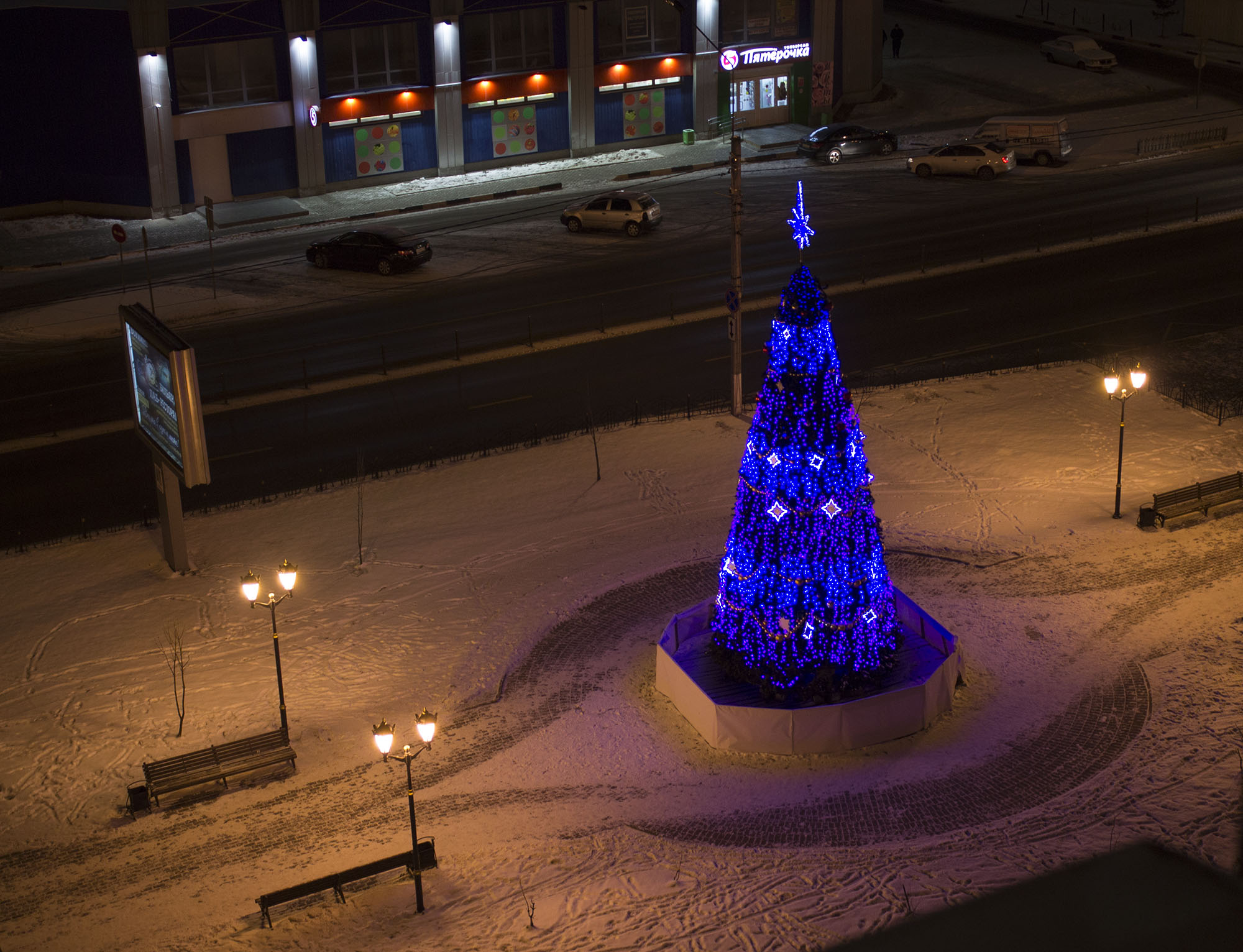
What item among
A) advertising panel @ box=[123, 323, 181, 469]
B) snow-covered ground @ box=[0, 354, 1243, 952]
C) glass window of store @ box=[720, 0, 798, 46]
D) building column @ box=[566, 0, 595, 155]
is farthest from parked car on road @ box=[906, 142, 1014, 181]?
advertising panel @ box=[123, 323, 181, 469]

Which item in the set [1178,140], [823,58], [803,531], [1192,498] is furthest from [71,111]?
[1178,140]

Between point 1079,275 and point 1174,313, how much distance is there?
3.46 meters

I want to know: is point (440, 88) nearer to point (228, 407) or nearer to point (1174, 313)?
point (228, 407)

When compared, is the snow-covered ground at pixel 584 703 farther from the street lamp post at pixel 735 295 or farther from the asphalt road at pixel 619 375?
the street lamp post at pixel 735 295

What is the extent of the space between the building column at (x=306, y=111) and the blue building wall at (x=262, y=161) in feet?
0.96

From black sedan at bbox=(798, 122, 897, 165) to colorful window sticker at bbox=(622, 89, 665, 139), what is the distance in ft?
19.1

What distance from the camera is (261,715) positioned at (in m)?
21.5

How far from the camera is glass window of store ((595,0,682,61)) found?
5269 cm

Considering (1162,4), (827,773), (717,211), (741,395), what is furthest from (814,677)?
(1162,4)

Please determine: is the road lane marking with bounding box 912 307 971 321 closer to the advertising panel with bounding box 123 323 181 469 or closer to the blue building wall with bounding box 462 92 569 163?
the advertising panel with bounding box 123 323 181 469

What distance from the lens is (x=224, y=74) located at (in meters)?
47.8

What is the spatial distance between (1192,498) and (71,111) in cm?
3656

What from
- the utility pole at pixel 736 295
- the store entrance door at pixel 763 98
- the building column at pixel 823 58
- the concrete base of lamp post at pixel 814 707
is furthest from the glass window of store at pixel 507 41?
the concrete base of lamp post at pixel 814 707

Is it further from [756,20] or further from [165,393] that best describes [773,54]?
[165,393]
